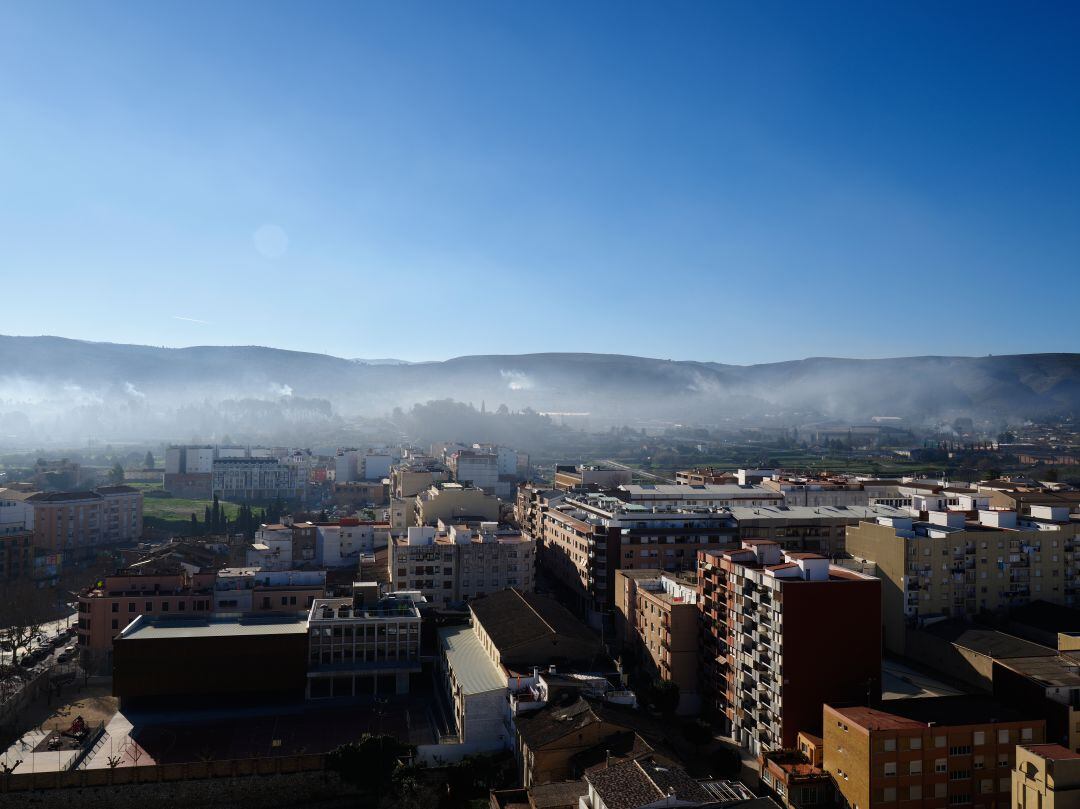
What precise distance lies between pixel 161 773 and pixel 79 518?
24202 mm

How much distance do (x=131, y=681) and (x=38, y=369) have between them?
7105 inches

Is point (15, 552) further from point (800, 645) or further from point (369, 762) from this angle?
point (800, 645)

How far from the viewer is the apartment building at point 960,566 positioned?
17188 mm

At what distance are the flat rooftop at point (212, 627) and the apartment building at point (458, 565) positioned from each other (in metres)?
3.51

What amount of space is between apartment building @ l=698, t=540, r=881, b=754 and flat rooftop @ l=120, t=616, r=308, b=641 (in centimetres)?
868

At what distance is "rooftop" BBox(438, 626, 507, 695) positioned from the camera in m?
14.2

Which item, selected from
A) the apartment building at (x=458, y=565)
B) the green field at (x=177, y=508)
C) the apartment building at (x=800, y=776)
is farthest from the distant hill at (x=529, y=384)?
the apartment building at (x=800, y=776)

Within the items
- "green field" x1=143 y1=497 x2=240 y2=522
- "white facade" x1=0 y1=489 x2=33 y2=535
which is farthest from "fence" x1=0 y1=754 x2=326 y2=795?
"green field" x1=143 y1=497 x2=240 y2=522

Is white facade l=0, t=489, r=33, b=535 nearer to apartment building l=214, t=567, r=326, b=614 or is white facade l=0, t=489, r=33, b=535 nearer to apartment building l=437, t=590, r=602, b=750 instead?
apartment building l=214, t=567, r=326, b=614

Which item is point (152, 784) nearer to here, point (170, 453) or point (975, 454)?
point (170, 453)

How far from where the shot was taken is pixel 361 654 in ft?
54.3

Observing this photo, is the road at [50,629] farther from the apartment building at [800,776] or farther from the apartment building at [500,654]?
the apartment building at [800,776]

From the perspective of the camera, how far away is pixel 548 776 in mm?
11695

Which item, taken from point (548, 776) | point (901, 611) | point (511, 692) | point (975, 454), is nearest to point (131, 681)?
point (511, 692)
